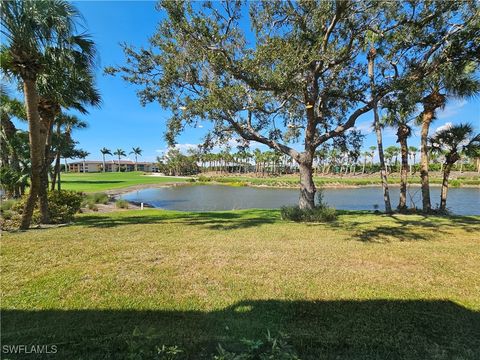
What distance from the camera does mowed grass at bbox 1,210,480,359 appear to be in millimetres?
2578

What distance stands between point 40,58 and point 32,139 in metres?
2.13

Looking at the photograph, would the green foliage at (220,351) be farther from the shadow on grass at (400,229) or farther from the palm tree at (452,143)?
the palm tree at (452,143)

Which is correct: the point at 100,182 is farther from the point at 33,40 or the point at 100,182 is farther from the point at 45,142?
the point at 33,40

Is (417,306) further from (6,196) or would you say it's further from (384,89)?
(6,196)

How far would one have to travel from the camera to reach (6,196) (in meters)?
15.2

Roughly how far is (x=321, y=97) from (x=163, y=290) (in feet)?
31.6

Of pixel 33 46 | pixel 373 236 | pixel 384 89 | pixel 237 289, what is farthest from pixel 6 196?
pixel 384 89

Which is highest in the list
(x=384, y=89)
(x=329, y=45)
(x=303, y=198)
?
(x=329, y=45)

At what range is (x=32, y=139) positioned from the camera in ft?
24.4

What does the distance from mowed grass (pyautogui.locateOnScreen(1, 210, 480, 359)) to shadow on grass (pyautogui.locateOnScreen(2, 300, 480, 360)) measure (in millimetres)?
11

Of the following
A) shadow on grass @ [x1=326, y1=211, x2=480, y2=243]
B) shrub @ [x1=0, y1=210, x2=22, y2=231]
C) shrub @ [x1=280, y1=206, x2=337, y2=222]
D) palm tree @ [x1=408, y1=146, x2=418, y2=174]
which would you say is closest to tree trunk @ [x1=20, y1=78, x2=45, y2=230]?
shrub @ [x1=0, y1=210, x2=22, y2=231]

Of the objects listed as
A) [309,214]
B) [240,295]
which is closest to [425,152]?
[309,214]

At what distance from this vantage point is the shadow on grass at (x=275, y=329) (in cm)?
246

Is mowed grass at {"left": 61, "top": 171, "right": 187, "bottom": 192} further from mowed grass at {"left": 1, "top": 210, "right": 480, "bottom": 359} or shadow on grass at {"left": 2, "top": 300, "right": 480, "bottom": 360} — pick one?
shadow on grass at {"left": 2, "top": 300, "right": 480, "bottom": 360}
